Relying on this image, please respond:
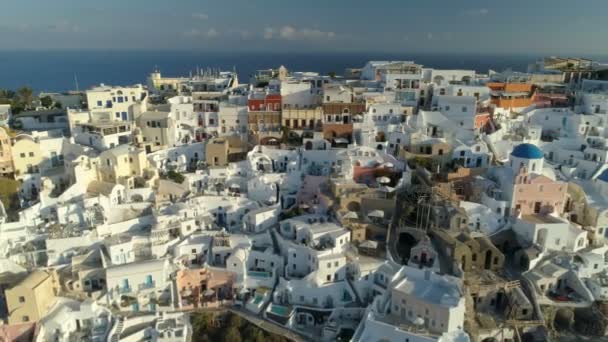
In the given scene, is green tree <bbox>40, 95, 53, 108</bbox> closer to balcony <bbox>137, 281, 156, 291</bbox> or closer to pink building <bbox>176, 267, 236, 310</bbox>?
balcony <bbox>137, 281, 156, 291</bbox>

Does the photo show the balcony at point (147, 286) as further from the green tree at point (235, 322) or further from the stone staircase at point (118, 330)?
the green tree at point (235, 322)

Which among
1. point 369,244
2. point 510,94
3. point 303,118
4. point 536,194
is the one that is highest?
point 510,94

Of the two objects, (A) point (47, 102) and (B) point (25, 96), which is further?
(B) point (25, 96)

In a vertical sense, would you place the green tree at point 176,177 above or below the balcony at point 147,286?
above

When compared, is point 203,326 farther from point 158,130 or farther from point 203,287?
point 158,130

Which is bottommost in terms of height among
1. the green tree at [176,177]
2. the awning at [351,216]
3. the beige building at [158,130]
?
the awning at [351,216]

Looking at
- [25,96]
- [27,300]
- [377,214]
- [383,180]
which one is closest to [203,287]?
[27,300]

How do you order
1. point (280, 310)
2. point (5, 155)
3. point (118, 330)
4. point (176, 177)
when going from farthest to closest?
point (176, 177) < point (5, 155) < point (280, 310) < point (118, 330)

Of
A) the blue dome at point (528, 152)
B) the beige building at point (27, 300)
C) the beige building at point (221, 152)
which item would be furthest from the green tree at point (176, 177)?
the blue dome at point (528, 152)
